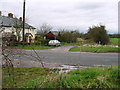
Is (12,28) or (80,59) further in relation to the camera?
(80,59)

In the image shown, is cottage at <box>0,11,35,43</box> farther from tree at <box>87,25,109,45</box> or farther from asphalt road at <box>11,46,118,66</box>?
tree at <box>87,25,109,45</box>

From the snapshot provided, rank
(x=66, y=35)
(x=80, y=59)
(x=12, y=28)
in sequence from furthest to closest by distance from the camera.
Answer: (x=66, y=35) < (x=80, y=59) < (x=12, y=28)

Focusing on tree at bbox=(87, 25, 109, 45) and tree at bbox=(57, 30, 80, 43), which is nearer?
tree at bbox=(57, 30, 80, 43)

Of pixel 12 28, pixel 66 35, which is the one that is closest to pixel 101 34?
pixel 66 35

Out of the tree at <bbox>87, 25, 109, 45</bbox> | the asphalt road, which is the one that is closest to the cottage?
the asphalt road

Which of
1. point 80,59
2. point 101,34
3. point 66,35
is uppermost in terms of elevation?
point 101,34

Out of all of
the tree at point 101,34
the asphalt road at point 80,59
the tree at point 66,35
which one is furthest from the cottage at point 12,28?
the tree at point 101,34

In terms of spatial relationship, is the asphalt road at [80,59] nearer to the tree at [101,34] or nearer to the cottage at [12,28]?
the cottage at [12,28]

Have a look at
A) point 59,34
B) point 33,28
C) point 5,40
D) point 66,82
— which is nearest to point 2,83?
point 5,40

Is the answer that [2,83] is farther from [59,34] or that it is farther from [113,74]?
[59,34]

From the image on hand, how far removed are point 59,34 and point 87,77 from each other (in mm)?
26150

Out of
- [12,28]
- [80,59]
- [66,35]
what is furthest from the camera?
[66,35]

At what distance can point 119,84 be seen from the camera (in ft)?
13.2

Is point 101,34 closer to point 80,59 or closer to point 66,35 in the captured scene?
point 66,35
